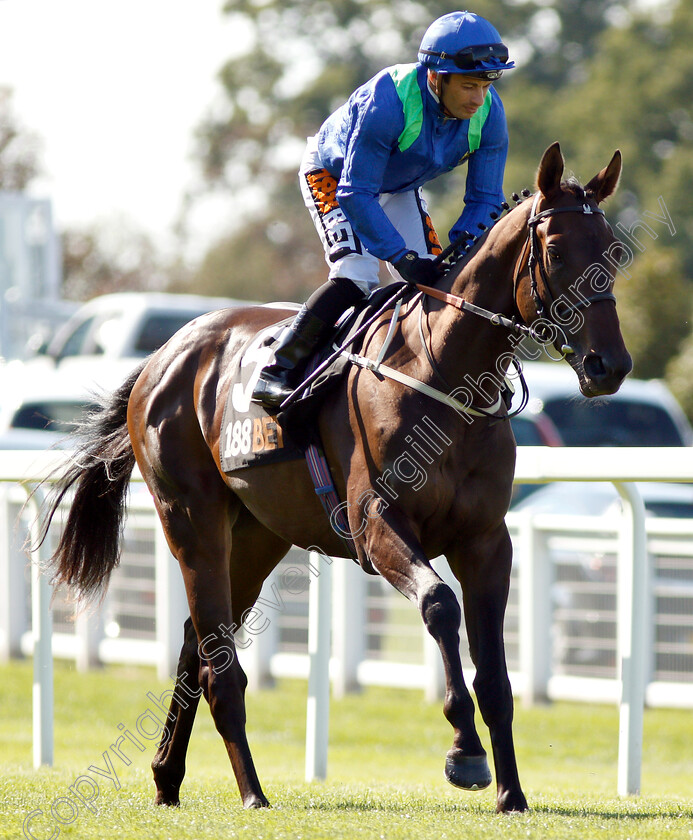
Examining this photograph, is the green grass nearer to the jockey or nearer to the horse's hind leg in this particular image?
the horse's hind leg

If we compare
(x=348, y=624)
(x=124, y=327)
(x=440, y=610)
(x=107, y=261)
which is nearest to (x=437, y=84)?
(x=440, y=610)

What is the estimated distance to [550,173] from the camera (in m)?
3.62

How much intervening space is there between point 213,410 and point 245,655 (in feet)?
15.7

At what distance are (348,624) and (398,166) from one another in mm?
5136

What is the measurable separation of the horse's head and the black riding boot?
0.74 m

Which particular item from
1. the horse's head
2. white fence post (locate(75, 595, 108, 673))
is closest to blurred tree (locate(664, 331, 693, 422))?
white fence post (locate(75, 595, 108, 673))

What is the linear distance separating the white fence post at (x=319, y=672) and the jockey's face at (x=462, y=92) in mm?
1878

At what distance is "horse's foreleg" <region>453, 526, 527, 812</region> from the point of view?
3.80 m

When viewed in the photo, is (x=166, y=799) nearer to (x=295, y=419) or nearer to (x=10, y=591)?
(x=295, y=419)

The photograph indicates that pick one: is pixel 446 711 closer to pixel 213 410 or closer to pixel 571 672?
pixel 213 410

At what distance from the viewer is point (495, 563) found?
3875 millimetres

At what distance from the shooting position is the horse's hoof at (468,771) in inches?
135

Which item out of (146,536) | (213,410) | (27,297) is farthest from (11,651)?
(27,297)

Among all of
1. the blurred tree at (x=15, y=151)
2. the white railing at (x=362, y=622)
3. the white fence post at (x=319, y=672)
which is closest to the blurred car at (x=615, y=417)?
the white railing at (x=362, y=622)
